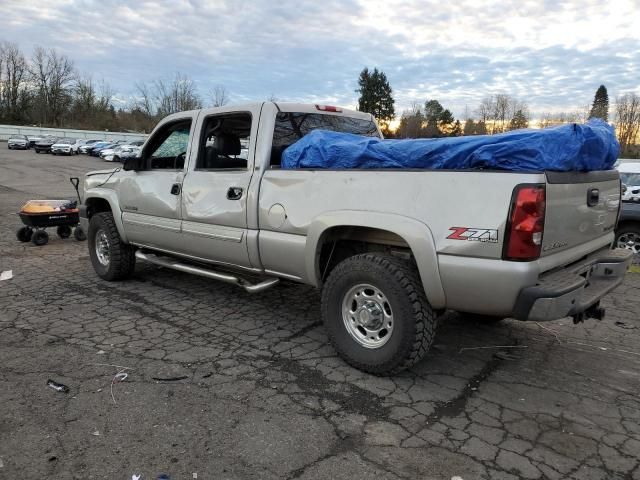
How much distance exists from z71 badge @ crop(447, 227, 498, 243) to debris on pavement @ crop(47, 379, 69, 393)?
2753 millimetres

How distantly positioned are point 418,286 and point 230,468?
1.63 m

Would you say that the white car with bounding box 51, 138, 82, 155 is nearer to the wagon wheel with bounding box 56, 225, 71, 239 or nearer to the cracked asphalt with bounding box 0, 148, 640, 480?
the wagon wheel with bounding box 56, 225, 71, 239

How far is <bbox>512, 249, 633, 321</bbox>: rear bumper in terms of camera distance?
9.53 ft

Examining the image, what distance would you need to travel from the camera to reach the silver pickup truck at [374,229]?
9.68ft

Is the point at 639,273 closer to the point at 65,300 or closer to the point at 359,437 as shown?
the point at 359,437

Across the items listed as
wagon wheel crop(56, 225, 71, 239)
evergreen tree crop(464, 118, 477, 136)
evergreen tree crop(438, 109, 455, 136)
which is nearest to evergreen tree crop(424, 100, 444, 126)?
evergreen tree crop(438, 109, 455, 136)

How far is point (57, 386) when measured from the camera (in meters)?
3.41

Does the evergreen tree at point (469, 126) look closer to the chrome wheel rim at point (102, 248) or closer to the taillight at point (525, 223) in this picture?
the chrome wheel rim at point (102, 248)

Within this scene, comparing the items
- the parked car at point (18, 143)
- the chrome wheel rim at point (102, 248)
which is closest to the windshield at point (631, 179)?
the chrome wheel rim at point (102, 248)

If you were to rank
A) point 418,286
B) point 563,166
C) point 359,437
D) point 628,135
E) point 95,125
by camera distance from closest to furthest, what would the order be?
point 359,437
point 563,166
point 418,286
point 628,135
point 95,125

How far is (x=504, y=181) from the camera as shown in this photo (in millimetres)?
2896

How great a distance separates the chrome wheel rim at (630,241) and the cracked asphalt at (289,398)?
381 cm

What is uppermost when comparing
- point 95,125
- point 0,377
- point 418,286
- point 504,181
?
point 95,125

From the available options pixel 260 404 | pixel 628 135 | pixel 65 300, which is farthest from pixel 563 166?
pixel 628 135
